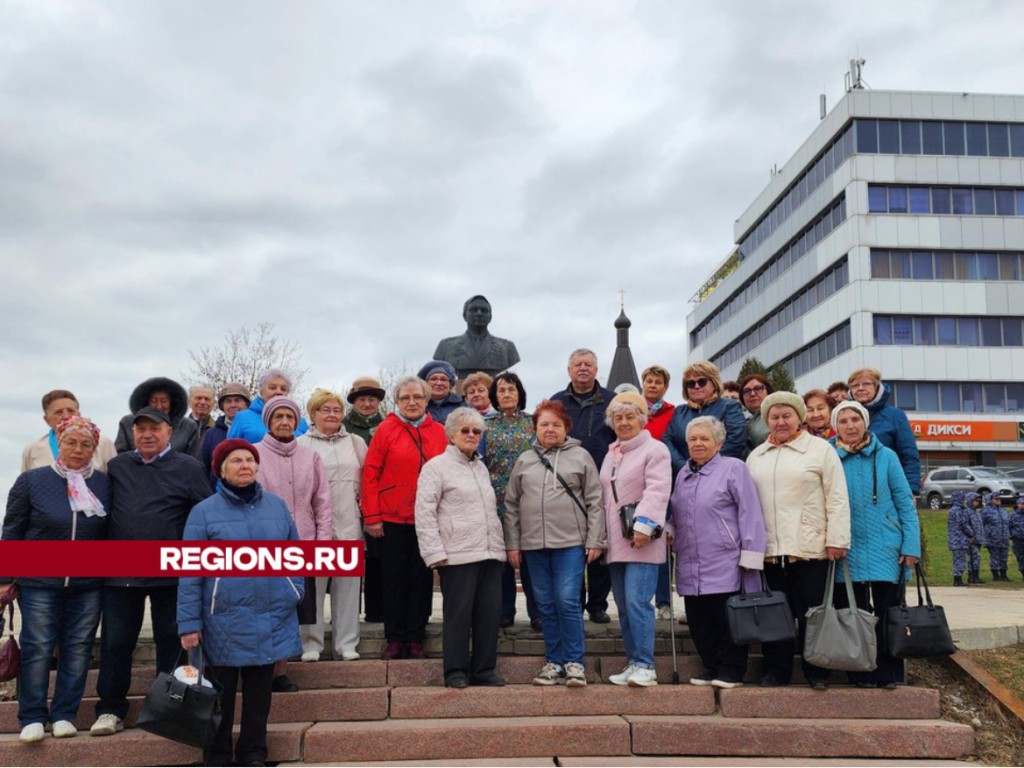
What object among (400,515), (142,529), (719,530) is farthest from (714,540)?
(142,529)

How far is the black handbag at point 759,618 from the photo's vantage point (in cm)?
562

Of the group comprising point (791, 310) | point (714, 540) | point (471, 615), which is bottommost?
point (471, 615)

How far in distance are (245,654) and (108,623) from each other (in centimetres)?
112

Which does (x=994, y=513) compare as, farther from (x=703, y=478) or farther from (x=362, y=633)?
(x=362, y=633)

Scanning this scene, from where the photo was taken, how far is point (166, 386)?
656 centimetres

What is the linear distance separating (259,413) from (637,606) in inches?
122

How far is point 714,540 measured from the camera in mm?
5941

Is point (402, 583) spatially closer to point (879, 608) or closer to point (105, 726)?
point (105, 726)

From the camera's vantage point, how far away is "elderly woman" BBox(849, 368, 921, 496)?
659 centimetres

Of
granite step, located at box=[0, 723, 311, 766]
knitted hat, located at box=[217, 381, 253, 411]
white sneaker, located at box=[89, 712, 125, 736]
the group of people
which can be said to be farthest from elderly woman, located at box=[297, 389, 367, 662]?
knitted hat, located at box=[217, 381, 253, 411]

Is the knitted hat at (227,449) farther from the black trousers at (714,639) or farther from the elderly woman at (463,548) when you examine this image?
the black trousers at (714,639)

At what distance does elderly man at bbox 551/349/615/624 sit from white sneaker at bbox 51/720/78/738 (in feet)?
11.7

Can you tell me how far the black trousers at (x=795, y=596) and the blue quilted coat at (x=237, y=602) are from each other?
311 cm

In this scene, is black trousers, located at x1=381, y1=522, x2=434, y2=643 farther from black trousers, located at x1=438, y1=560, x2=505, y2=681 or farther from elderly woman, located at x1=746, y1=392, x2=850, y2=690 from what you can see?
elderly woman, located at x1=746, y1=392, x2=850, y2=690
